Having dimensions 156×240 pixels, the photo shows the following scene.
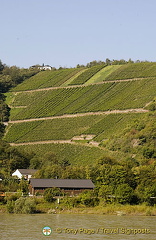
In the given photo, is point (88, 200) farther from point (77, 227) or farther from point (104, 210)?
point (77, 227)

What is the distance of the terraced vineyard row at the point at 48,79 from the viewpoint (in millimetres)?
151000

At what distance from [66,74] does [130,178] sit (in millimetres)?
93385

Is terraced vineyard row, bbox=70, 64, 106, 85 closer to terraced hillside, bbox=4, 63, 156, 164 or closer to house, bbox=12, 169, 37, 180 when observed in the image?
terraced hillside, bbox=4, 63, 156, 164

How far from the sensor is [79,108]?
126812mm

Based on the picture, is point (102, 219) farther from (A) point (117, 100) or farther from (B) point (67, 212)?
(A) point (117, 100)

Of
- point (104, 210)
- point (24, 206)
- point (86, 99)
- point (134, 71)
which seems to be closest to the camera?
point (24, 206)

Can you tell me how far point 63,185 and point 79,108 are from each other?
57853 millimetres

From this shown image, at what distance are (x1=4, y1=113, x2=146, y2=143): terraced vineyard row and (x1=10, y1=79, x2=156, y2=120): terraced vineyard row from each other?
358cm

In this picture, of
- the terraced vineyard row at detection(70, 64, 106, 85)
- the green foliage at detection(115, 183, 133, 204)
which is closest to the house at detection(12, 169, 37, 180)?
the green foliage at detection(115, 183, 133, 204)

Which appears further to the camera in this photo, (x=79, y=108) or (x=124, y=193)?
(x=79, y=108)

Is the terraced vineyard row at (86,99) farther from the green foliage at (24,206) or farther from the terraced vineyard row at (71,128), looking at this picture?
the green foliage at (24,206)

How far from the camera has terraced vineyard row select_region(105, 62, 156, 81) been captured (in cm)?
13838

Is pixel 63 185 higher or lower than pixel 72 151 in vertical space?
lower

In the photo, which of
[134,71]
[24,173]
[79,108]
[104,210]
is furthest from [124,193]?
[134,71]
